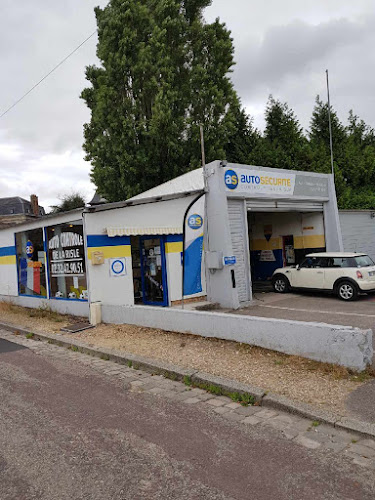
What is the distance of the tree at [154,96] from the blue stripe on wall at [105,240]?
10.9 m

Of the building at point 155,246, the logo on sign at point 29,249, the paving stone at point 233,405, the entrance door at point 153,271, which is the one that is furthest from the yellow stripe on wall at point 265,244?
the paving stone at point 233,405

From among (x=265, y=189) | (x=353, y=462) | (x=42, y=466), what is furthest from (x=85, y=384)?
(x=265, y=189)

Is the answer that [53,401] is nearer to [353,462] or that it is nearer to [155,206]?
[353,462]

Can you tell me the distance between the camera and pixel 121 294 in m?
11.7

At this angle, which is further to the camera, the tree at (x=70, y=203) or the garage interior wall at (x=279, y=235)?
the tree at (x=70, y=203)

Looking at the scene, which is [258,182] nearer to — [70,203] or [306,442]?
[306,442]

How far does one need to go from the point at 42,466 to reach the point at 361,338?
172 inches

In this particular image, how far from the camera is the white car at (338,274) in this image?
1274cm

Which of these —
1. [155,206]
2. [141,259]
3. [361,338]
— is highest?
[155,206]

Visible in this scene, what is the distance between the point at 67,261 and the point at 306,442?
30.9 ft

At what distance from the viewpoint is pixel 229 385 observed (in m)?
5.71

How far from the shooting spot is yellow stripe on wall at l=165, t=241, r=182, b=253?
12.8 m

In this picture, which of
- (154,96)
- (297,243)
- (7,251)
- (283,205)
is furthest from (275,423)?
(154,96)

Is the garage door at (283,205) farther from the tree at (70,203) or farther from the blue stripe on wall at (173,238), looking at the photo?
the tree at (70,203)
